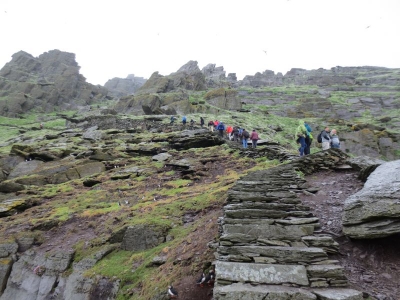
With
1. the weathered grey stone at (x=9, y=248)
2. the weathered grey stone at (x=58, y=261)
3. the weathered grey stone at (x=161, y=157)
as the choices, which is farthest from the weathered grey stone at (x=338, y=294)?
the weathered grey stone at (x=161, y=157)

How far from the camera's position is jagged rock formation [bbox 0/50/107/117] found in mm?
76500

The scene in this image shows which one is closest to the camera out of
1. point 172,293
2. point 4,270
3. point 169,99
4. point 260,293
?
point 260,293

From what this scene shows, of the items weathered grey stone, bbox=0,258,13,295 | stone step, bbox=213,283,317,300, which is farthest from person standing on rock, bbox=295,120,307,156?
weathered grey stone, bbox=0,258,13,295

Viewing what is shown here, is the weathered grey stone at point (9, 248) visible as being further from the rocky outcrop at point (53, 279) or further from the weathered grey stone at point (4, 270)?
the rocky outcrop at point (53, 279)

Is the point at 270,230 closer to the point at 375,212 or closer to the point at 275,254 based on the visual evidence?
the point at 275,254

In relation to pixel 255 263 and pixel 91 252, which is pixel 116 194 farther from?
pixel 255 263

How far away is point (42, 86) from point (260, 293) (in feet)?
328

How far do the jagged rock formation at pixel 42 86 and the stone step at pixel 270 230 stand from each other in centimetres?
8111

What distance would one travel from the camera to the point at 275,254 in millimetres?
5836

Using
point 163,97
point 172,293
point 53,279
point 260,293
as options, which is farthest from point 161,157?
point 163,97

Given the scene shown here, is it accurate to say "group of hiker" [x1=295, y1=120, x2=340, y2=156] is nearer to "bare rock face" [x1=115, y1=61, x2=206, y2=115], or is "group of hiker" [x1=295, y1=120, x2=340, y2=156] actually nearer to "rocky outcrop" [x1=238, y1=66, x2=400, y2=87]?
"bare rock face" [x1=115, y1=61, x2=206, y2=115]

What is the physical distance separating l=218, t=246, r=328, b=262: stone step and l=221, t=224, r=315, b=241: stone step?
19.9 inches

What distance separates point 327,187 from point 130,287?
798cm

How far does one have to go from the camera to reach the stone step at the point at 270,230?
662 cm
